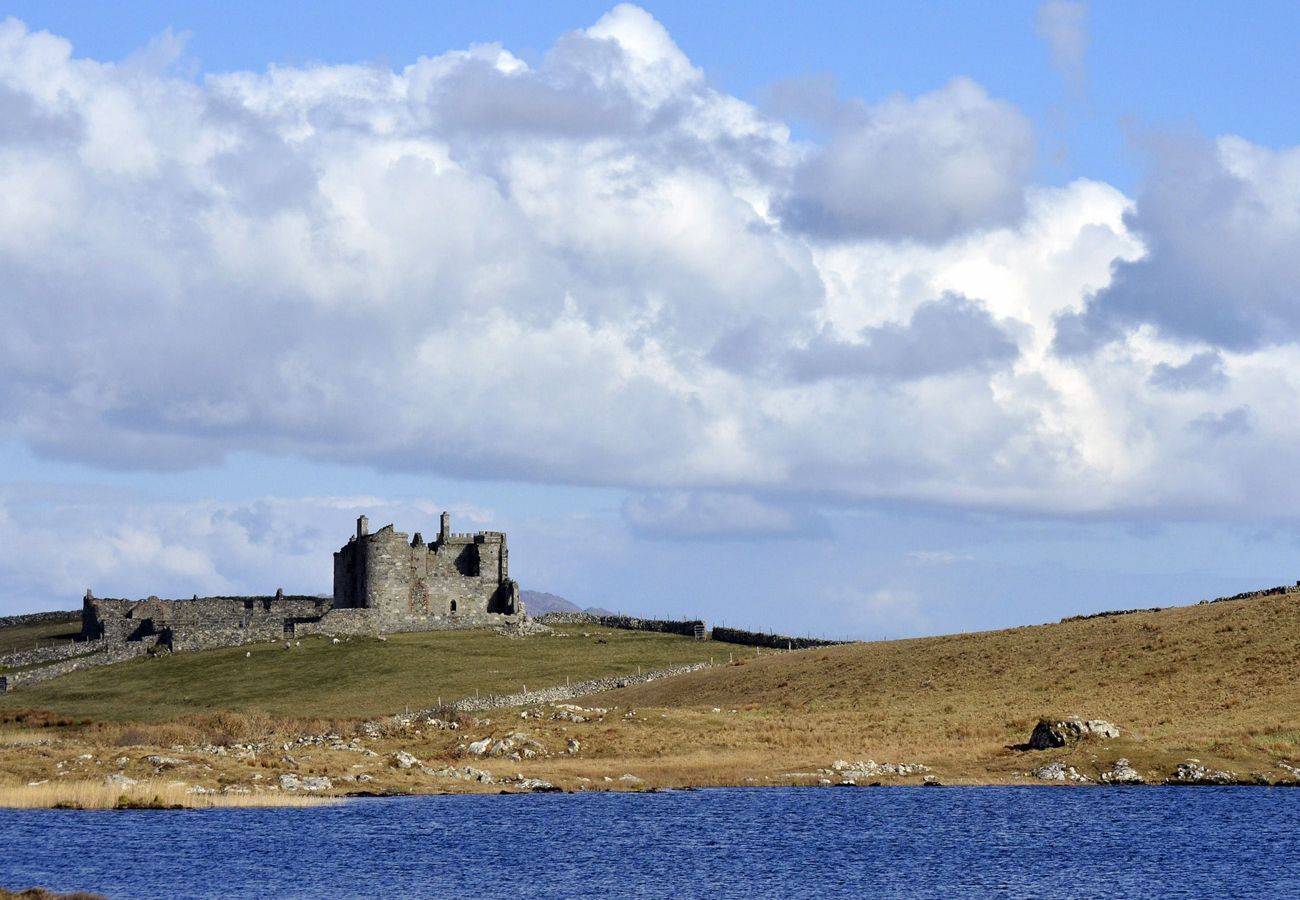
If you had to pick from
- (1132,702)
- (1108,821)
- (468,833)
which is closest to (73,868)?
(468,833)

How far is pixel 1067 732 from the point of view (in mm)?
70812

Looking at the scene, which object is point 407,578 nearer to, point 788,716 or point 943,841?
point 788,716

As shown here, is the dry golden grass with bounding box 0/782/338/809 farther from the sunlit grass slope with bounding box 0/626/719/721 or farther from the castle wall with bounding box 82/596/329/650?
the castle wall with bounding box 82/596/329/650

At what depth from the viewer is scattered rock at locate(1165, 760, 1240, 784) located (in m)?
65.9

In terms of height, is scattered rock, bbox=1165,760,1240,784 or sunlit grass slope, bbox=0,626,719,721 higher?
sunlit grass slope, bbox=0,626,719,721

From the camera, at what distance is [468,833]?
55.8 meters

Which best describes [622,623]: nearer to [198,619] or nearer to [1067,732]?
[198,619]

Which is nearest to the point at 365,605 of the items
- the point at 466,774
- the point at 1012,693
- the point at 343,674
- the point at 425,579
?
the point at 425,579

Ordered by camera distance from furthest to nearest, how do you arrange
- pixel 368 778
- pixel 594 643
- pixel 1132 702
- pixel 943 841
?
pixel 594 643
pixel 1132 702
pixel 368 778
pixel 943 841

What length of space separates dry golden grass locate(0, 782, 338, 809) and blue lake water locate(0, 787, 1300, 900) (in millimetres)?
615

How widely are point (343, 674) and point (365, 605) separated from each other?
2352 centimetres

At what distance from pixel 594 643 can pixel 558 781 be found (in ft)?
156

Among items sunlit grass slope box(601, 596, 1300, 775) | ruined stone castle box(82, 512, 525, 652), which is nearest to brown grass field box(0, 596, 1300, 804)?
sunlit grass slope box(601, 596, 1300, 775)

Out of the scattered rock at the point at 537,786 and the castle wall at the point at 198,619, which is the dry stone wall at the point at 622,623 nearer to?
the castle wall at the point at 198,619
